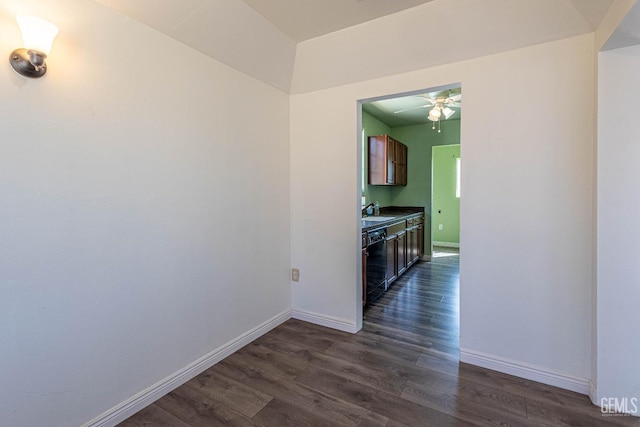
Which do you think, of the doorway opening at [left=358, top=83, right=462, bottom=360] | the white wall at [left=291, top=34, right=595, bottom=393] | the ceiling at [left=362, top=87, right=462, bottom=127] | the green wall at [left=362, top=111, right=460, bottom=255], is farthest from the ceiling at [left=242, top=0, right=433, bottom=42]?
the green wall at [left=362, top=111, right=460, bottom=255]

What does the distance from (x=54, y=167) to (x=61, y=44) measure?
562mm

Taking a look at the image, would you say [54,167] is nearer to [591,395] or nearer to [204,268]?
[204,268]

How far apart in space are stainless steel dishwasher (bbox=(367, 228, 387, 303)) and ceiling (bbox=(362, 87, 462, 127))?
1.74m

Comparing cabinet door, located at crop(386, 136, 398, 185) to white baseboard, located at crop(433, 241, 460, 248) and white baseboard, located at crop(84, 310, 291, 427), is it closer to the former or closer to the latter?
white baseboard, located at crop(433, 241, 460, 248)

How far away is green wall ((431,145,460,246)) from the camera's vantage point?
21.6 ft

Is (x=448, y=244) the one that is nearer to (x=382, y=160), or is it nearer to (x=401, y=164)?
(x=401, y=164)

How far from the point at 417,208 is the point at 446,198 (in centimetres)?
180

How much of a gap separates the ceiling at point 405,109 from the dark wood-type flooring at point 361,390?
286 centimetres

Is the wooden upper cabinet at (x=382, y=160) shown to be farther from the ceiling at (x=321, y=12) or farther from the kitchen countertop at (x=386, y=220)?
the ceiling at (x=321, y=12)

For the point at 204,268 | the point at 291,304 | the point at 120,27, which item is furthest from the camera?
the point at 291,304

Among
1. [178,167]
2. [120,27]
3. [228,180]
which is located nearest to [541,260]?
[228,180]

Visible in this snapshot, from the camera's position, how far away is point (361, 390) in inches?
70.3

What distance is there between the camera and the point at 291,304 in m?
2.85

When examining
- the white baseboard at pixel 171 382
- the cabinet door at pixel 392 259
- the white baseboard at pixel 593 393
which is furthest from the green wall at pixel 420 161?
the white baseboard at pixel 171 382
